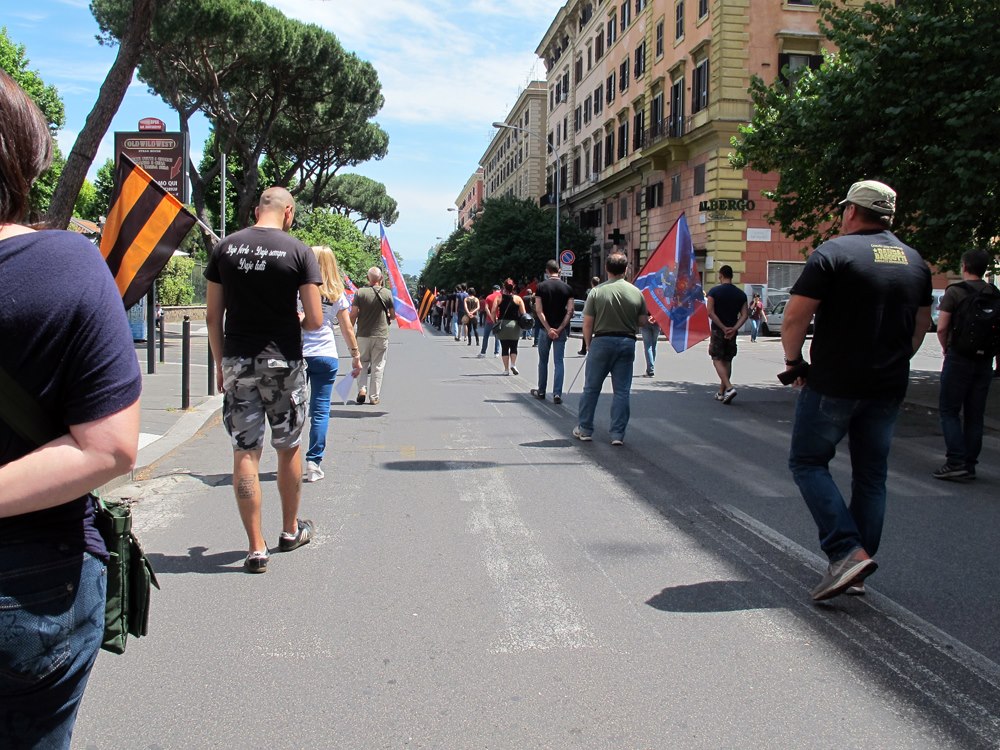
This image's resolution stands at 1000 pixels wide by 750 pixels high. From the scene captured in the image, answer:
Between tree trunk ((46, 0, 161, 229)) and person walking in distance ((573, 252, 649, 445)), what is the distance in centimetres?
684

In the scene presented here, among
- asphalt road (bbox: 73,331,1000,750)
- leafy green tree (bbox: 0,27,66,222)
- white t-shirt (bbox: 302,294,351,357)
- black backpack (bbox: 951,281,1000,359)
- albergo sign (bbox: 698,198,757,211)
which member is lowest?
asphalt road (bbox: 73,331,1000,750)

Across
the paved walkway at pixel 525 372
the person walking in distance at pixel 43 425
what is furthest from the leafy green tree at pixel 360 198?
the person walking in distance at pixel 43 425

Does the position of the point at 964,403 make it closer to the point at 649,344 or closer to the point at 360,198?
the point at 649,344

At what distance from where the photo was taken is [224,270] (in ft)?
14.6

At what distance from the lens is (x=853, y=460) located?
429cm

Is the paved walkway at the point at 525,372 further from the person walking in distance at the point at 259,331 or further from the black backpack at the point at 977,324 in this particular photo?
the black backpack at the point at 977,324

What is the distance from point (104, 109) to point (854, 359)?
10210mm

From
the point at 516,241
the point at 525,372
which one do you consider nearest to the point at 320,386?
the point at 525,372

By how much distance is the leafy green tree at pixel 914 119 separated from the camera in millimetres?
9680

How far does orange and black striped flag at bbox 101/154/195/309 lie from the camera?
7.08 m

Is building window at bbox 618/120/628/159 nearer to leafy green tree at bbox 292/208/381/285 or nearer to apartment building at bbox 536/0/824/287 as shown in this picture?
apartment building at bbox 536/0/824/287

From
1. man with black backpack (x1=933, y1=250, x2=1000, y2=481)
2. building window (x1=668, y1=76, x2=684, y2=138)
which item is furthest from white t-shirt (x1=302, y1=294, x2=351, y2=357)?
building window (x1=668, y1=76, x2=684, y2=138)

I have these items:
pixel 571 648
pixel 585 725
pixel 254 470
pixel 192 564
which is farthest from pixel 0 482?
pixel 192 564

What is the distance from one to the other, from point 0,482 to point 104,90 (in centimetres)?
1121
